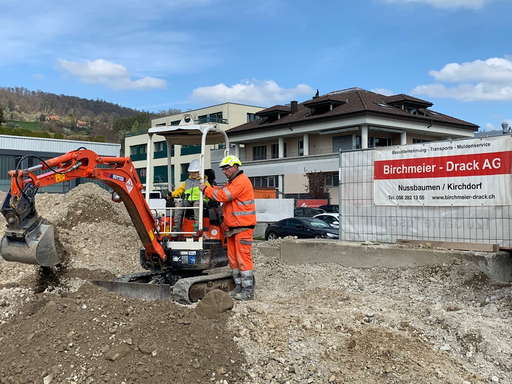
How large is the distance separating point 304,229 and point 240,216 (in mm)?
12198

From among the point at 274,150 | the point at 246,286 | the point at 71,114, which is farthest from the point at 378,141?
the point at 71,114

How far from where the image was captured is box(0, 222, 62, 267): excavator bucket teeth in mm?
6172

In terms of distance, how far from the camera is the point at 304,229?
1955cm

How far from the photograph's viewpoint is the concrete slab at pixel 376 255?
8656mm

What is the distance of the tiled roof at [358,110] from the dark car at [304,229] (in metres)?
21.4

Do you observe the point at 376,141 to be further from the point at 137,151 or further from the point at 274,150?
the point at 137,151

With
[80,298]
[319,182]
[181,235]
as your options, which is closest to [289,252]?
[181,235]

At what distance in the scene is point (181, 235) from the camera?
26.5 ft

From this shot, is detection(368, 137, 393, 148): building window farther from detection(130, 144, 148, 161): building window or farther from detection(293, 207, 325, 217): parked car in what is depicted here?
detection(130, 144, 148, 161): building window

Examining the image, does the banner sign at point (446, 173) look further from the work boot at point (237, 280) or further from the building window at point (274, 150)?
the building window at point (274, 150)

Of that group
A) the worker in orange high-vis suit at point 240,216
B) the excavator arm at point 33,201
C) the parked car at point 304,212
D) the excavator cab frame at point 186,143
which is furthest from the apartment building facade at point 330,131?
the excavator arm at point 33,201

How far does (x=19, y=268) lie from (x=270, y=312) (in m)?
7.47

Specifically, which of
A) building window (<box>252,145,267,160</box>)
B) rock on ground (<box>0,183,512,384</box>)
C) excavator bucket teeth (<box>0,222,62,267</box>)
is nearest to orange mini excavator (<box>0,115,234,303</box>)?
excavator bucket teeth (<box>0,222,62,267</box>)

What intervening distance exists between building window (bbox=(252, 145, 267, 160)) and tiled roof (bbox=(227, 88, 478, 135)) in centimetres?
249
